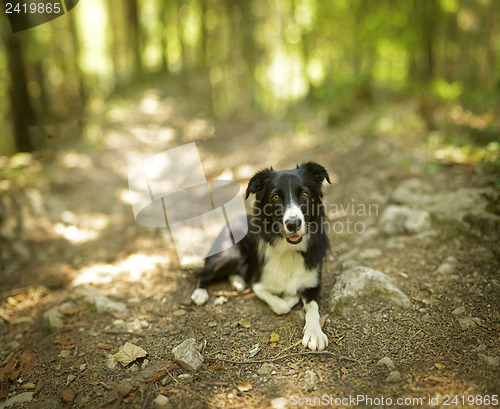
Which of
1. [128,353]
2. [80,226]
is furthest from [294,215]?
[80,226]

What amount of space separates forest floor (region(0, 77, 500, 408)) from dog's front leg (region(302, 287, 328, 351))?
0.34 ft

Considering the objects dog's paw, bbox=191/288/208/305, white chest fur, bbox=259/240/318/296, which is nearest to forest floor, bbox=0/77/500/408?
dog's paw, bbox=191/288/208/305

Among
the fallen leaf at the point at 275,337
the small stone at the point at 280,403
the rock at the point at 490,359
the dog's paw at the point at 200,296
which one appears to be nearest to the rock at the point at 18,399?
the dog's paw at the point at 200,296

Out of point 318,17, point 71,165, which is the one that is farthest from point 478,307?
point 318,17

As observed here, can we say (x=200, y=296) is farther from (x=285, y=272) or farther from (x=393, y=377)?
(x=393, y=377)

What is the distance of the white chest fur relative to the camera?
404 centimetres

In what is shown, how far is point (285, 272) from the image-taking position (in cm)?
415

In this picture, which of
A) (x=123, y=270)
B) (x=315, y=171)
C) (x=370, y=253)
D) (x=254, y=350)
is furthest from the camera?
(x=123, y=270)

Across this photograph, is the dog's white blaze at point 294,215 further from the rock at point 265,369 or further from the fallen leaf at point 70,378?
the fallen leaf at point 70,378

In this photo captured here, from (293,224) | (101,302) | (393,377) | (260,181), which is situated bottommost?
(393,377)

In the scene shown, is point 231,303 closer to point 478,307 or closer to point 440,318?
point 440,318

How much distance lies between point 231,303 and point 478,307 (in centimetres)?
272

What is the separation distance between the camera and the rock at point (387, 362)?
3.00 meters

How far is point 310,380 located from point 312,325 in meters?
0.62
